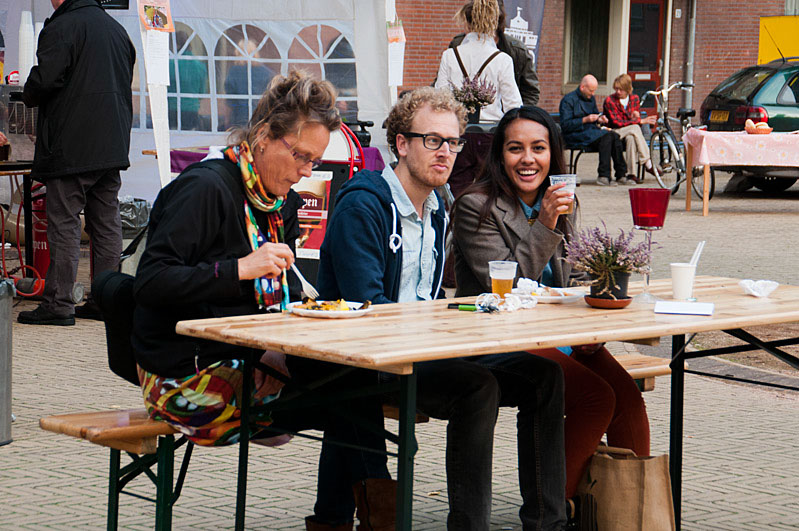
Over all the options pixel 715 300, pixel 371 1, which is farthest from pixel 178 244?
pixel 371 1

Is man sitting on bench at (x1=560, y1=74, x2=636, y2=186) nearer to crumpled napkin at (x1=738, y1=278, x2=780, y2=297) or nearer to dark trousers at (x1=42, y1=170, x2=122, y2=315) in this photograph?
dark trousers at (x1=42, y1=170, x2=122, y2=315)

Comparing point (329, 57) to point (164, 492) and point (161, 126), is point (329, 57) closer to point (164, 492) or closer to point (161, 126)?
point (161, 126)

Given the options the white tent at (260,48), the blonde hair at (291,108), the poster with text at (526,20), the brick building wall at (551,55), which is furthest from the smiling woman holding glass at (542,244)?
the brick building wall at (551,55)

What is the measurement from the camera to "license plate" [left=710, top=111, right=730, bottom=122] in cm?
1653

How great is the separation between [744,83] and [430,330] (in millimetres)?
14661

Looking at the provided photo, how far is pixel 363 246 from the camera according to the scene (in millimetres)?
3766

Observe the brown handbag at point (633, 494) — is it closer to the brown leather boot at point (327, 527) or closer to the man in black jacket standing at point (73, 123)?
the brown leather boot at point (327, 527)

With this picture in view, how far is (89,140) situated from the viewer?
737 cm

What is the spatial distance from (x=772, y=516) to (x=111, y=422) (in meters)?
2.40

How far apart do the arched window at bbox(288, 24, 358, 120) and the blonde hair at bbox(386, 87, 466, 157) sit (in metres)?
4.69

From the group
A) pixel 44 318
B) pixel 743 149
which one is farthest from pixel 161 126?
pixel 743 149

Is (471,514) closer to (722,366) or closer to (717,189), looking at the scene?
(722,366)

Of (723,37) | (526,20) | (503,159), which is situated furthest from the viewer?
(723,37)

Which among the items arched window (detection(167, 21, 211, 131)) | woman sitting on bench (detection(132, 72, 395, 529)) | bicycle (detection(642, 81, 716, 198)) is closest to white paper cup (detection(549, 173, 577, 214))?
woman sitting on bench (detection(132, 72, 395, 529))
